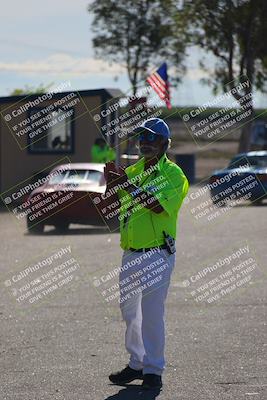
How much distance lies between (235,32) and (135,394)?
45.1 meters

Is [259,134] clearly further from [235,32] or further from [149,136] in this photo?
[149,136]

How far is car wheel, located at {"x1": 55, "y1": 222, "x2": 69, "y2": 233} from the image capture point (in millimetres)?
20328

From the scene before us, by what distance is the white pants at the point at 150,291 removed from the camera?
23.1ft

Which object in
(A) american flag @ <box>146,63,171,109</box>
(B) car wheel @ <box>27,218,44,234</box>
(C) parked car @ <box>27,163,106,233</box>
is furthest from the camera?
(A) american flag @ <box>146,63,171,109</box>

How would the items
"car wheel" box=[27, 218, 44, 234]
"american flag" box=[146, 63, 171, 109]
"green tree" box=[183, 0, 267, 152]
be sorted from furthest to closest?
1. "green tree" box=[183, 0, 267, 152]
2. "american flag" box=[146, 63, 171, 109]
3. "car wheel" box=[27, 218, 44, 234]

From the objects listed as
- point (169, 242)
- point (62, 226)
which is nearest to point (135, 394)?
point (169, 242)

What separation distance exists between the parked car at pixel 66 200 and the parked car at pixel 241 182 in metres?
6.00

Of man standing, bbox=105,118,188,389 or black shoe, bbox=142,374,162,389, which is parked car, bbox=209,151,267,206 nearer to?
man standing, bbox=105,118,188,389

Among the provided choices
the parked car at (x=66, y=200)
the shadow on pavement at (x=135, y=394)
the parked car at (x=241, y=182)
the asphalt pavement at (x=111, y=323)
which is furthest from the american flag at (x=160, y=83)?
the shadow on pavement at (x=135, y=394)

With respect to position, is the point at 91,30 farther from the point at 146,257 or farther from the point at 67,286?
the point at 146,257

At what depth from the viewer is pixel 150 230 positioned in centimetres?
708

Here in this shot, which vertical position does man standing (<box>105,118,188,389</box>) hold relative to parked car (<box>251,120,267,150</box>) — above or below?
above

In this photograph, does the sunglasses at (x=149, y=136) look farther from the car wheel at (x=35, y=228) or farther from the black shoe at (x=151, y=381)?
the car wheel at (x=35, y=228)

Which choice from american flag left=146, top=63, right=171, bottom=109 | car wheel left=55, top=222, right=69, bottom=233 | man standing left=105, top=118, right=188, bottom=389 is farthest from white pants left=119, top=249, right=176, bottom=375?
american flag left=146, top=63, right=171, bottom=109
